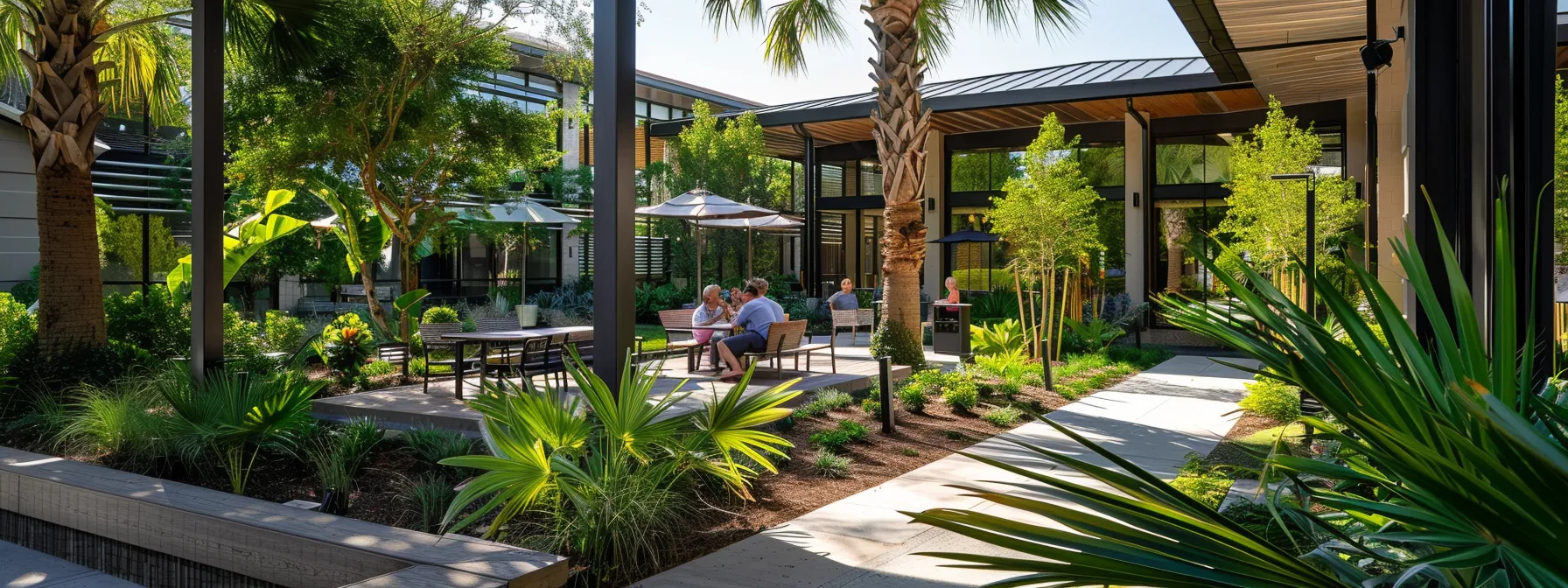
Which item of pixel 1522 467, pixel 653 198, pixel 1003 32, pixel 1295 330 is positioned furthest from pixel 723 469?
pixel 653 198

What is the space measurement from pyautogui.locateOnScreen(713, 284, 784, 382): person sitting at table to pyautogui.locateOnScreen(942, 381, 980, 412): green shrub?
6.47 feet

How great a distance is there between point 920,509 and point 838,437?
1.74 meters

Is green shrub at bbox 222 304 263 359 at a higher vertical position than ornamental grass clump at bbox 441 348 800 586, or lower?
higher

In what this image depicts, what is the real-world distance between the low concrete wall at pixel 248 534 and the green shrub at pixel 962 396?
5.97m

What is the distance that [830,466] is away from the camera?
706 cm

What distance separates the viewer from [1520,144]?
3863 mm

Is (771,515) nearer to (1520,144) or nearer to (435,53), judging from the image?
(1520,144)

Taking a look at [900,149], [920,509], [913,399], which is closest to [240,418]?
[920,509]

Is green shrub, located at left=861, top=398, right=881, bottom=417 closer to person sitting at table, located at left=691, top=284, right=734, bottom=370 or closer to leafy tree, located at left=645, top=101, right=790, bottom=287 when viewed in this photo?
person sitting at table, located at left=691, top=284, right=734, bottom=370

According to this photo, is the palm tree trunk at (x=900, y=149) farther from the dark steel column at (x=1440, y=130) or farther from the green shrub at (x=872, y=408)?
the dark steel column at (x=1440, y=130)

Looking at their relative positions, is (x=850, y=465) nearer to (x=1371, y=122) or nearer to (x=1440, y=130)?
(x=1440, y=130)

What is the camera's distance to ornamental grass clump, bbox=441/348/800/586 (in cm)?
484

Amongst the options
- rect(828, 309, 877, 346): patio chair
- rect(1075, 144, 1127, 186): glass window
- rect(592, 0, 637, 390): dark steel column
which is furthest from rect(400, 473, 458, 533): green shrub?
rect(1075, 144, 1127, 186): glass window

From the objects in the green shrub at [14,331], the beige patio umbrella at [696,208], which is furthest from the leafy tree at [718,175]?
the green shrub at [14,331]
